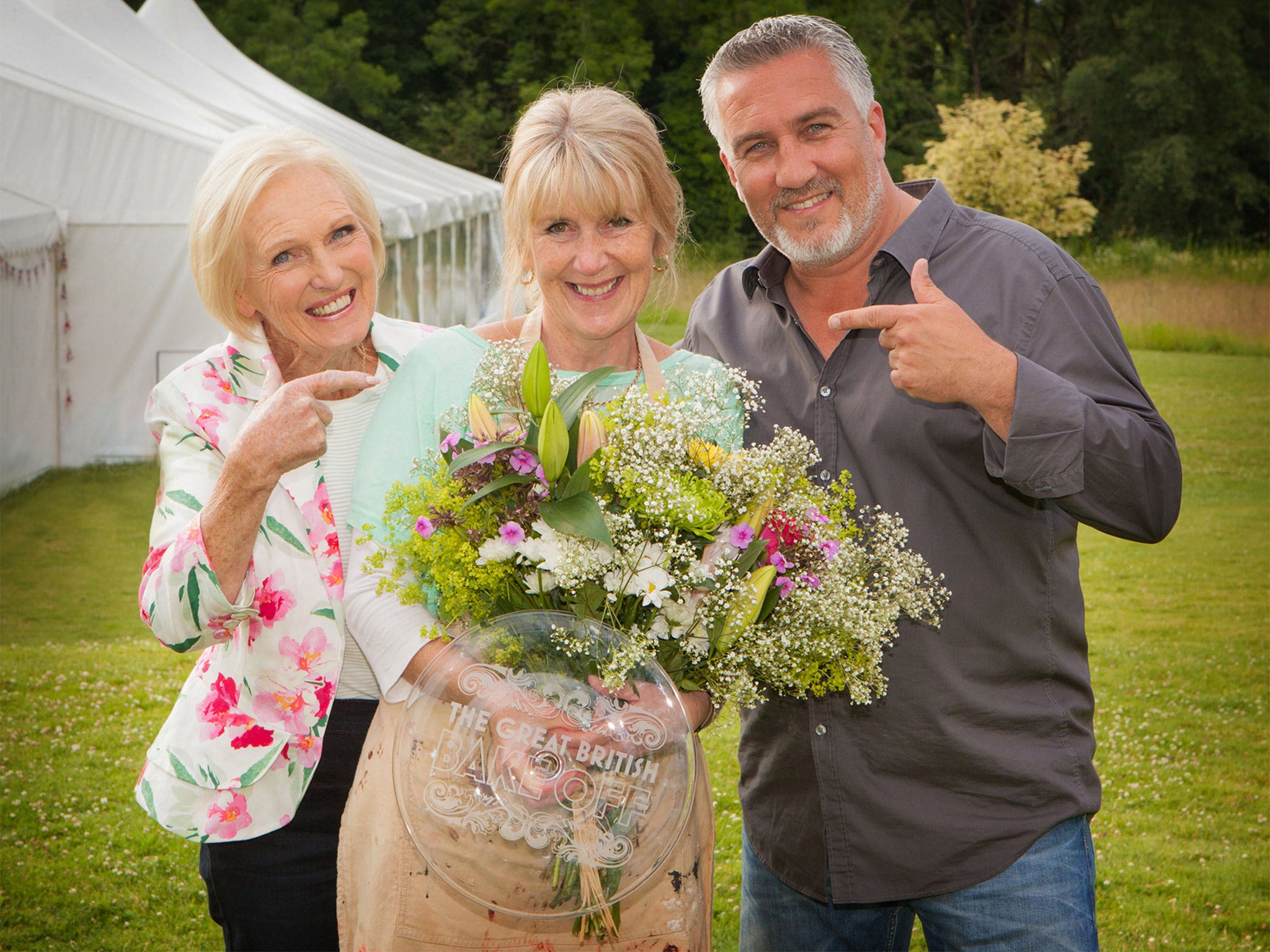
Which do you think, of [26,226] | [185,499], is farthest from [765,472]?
[26,226]

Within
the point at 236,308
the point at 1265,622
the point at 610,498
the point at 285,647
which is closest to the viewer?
the point at 610,498

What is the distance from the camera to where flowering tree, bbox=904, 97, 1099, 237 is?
22.4 meters

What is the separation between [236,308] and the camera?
2.21 meters

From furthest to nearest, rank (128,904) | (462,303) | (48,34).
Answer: (462,303) → (48,34) → (128,904)

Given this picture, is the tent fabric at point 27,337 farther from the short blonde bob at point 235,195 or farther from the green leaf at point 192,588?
the green leaf at point 192,588

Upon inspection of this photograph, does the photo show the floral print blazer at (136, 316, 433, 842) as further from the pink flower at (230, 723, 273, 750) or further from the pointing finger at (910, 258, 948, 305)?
the pointing finger at (910, 258, 948, 305)

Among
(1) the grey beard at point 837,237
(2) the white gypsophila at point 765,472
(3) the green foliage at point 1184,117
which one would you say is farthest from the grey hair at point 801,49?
(3) the green foliage at point 1184,117

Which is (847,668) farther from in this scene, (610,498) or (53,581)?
(53,581)

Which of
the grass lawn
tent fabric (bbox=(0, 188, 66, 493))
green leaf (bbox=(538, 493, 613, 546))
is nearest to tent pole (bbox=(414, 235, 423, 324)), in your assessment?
tent fabric (bbox=(0, 188, 66, 493))

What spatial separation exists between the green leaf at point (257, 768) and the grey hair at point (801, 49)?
161cm

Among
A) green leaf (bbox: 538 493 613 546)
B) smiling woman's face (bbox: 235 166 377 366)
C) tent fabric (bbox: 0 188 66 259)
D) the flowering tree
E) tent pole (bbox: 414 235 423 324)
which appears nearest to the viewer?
green leaf (bbox: 538 493 613 546)

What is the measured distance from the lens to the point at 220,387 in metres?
2.10

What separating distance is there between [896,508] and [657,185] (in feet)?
2.66

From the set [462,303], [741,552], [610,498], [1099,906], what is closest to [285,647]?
[610,498]
